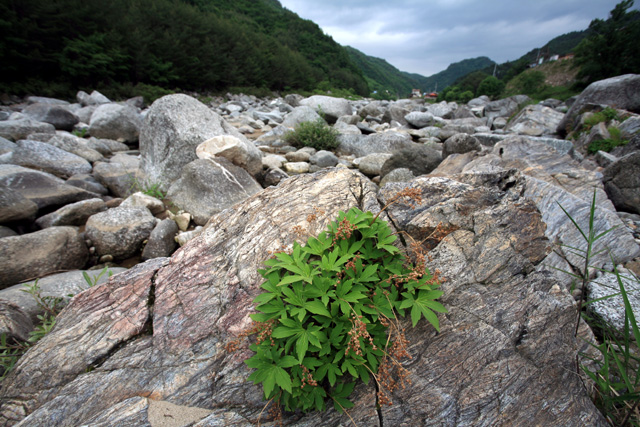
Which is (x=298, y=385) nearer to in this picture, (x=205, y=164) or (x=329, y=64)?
(x=205, y=164)

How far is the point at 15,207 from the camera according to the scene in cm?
566

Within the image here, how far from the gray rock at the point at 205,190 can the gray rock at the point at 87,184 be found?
236 centimetres

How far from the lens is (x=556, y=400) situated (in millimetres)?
2049

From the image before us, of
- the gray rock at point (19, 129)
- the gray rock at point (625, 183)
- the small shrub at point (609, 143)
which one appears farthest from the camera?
the gray rock at point (19, 129)

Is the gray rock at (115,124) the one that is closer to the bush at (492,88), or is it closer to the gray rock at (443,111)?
the gray rock at (443,111)

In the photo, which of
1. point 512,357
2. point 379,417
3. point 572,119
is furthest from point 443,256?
point 572,119

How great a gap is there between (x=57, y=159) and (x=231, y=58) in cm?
3110

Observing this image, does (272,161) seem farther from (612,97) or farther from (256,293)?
(612,97)

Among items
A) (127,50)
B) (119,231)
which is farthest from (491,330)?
(127,50)

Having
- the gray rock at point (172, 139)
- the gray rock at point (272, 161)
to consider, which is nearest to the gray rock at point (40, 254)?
the gray rock at point (172, 139)

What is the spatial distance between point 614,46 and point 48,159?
40375 mm

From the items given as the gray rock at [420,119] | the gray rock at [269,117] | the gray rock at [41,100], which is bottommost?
the gray rock at [420,119]

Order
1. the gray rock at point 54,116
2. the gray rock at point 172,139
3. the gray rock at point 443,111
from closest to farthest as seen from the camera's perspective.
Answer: the gray rock at point 172,139, the gray rock at point 54,116, the gray rock at point 443,111

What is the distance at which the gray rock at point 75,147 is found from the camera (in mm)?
9469
